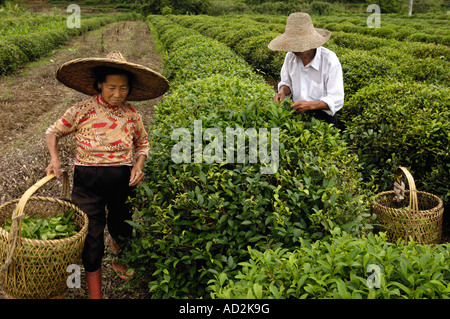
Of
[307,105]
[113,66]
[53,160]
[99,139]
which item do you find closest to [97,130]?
→ [99,139]

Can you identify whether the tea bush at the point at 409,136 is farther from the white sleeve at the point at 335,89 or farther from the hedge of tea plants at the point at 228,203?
the hedge of tea plants at the point at 228,203

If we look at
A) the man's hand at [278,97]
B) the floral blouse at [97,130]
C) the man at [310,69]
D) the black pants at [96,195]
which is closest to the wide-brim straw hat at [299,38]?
the man at [310,69]

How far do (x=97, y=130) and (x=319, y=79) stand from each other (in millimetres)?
1991

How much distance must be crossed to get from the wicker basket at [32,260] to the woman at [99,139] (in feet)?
0.95

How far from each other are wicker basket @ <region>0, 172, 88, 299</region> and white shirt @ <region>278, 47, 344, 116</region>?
7.30 ft

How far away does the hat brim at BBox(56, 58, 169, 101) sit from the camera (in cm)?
236

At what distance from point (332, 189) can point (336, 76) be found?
1.32 meters

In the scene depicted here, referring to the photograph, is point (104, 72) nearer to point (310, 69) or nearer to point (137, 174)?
point (137, 174)

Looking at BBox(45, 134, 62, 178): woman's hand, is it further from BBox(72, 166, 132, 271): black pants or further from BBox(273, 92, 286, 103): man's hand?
BBox(273, 92, 286, 103): man's hand

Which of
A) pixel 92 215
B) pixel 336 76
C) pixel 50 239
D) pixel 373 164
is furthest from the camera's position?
pixel 373 164

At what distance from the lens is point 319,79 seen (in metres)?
3.24

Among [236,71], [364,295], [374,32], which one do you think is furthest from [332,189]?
[374,32]
